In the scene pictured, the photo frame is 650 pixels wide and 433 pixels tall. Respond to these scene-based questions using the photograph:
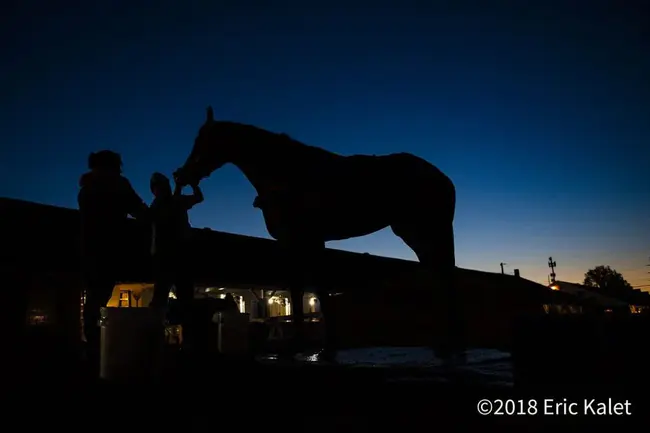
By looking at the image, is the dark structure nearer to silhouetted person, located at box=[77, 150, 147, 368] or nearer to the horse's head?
silhouetted person, located at box=[77, 150, 147, 368]

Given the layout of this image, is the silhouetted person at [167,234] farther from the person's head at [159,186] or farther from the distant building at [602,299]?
the distant building at [602,299]

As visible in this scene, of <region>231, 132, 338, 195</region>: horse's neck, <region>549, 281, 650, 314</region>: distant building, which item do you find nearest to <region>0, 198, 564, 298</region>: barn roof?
<region>231, 132, 338, 195</region>: horse's neck

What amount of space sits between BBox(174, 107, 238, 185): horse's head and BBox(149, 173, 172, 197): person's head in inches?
55.1

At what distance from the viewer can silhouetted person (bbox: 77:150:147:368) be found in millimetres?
4004

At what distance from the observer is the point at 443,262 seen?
12.8ft

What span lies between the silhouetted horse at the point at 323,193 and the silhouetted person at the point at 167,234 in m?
1.12

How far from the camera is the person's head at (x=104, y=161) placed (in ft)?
14.7

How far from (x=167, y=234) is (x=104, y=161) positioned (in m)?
1.08

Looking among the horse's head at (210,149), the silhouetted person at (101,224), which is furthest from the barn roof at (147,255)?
the silhouetted person at (101,224)

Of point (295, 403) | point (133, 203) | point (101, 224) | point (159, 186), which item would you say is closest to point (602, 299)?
point (159, 186)

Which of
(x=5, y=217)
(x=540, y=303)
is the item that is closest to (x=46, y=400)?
(x=5, y=217)

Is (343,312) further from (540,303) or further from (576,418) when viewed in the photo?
(540,303)

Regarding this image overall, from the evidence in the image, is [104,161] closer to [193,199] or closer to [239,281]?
[193,199]

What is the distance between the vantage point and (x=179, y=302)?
520 centimetres
